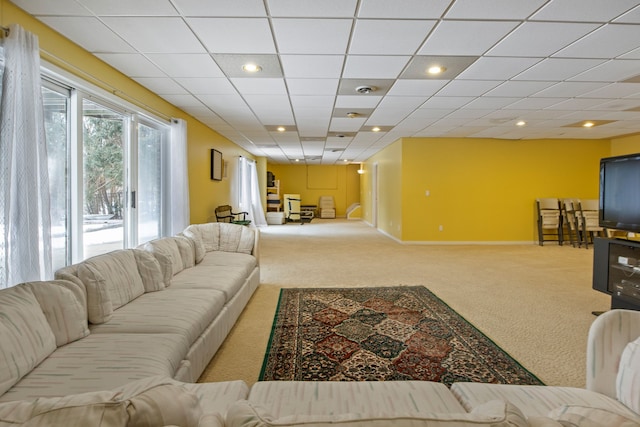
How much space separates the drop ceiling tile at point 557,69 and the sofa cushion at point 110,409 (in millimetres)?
3978

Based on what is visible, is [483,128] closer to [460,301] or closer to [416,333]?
[460,301]

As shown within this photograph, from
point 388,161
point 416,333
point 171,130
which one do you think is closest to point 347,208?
point 388,161

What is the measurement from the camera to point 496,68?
3.50 meters

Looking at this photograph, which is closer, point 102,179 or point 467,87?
point 102,179

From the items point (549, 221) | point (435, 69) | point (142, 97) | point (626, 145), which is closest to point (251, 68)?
point (142, 97)

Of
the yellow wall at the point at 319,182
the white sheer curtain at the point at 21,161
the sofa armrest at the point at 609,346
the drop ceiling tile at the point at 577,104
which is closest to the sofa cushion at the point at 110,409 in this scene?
the sofa armrest at the point at 609,346

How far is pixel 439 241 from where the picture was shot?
801 centimetres

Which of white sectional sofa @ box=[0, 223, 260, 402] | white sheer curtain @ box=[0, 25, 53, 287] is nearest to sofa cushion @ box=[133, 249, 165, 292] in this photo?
white sectional sofa @ box=[0, 223, 260, 402]

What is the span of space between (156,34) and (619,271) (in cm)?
461

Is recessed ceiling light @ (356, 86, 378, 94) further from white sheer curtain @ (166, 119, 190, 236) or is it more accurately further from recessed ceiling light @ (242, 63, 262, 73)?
white sheer curtain @ (166, 119, 190, 236)

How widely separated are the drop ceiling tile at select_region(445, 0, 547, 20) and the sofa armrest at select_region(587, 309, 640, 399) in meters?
2.02

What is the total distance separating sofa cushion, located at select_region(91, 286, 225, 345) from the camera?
2053 mm

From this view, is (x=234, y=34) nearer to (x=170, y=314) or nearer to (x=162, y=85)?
(x=162, y=85)

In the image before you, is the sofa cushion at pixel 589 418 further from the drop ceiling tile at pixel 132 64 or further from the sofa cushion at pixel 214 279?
the drop ceiling tile at pixel 132 64
